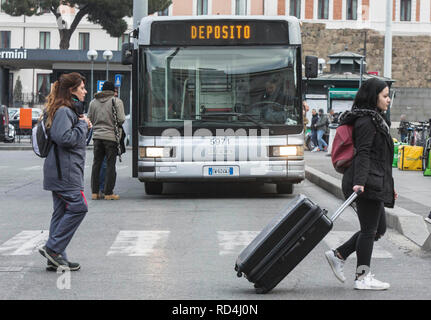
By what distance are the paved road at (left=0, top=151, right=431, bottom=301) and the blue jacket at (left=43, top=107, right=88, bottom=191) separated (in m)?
0.74

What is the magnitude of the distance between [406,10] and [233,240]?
73383 millimetres

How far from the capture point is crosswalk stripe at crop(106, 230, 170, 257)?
8.64 meters

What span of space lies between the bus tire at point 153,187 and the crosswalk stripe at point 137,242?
4556 millimetres

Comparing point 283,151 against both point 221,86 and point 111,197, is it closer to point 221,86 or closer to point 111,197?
point 221,86

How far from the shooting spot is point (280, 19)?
14.1m

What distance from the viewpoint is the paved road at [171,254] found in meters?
6.66

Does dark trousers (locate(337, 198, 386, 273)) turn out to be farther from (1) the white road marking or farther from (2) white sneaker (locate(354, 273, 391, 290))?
(1) the white road marking

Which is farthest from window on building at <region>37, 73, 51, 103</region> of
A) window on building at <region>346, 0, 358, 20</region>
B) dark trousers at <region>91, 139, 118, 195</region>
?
dark trousers at <region>91, 139, 118, 195</region>

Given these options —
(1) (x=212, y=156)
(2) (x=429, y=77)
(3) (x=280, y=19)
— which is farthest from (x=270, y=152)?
(2) (x=429, y=77)

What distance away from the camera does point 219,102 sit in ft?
45.1

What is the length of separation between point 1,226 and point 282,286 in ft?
16.0

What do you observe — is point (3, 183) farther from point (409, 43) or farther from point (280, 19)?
point (409, 43)

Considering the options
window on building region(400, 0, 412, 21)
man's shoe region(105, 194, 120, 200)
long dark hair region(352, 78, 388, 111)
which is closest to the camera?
long dark hair region(352, 78, 388, 111)

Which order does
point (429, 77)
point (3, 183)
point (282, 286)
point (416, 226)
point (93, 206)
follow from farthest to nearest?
point (429, 77) → point (3, 183) → point (93, 206) → point (416, 226) → point (282, 286)
